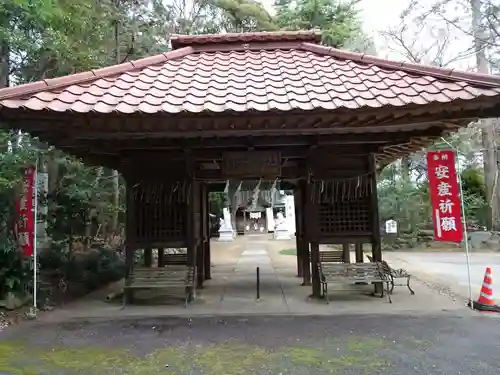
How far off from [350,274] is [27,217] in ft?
19.3

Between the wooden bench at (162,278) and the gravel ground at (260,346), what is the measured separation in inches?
30.8

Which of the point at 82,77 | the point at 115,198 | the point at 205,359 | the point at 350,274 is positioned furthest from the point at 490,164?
the point at 82,77

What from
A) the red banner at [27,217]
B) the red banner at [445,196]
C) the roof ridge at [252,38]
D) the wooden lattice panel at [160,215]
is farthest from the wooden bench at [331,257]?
the red banner at [27,217]

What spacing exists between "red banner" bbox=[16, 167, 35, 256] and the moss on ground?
2.02 m

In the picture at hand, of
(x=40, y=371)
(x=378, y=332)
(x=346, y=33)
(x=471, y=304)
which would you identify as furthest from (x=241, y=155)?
(x=346, y=33)

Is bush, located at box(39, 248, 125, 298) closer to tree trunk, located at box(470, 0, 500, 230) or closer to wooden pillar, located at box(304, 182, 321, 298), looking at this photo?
wooden pillar, located at box(304, 182, 321, 298)

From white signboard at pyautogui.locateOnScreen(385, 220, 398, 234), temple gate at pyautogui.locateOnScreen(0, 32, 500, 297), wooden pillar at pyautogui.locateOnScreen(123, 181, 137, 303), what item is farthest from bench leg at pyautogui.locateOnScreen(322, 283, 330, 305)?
white signboard at pyautogui.locateOnScreen(385, 220, 398, 234)

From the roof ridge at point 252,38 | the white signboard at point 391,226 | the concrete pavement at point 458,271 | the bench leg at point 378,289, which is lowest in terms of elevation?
the concrete pavement at point 458,271

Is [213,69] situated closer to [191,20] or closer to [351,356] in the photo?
[351,356]

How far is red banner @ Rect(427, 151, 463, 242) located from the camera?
6754 millimetres

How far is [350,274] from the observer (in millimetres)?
6930

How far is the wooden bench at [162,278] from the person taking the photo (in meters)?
6.77

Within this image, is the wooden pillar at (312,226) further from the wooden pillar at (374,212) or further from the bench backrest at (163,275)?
the bench backrest at (163,275)

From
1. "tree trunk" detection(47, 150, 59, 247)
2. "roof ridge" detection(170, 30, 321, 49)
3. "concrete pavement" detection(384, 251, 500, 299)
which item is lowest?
"concrete pavement" detection(384, 251, 500, 299)
